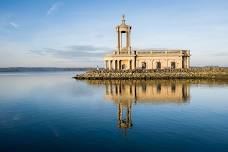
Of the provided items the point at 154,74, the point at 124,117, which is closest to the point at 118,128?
the point at 124,117

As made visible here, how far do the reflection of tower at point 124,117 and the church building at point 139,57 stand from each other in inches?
1812

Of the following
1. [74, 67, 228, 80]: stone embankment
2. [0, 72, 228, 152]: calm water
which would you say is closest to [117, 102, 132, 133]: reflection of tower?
[0, 72, 228, 152]: calm water

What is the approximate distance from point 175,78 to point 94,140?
5659cm

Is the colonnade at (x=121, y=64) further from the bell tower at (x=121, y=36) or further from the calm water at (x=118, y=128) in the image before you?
the calm water at (x=118, y=128)

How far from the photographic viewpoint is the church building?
73.5m

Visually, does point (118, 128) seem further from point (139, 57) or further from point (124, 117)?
point (139, 57)

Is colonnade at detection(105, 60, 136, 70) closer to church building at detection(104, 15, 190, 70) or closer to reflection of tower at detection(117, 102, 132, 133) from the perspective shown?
church building at detection(104, 15, 190, 70)

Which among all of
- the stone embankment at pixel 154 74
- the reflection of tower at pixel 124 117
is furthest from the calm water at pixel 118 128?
the stone embankment at pixel 154 74

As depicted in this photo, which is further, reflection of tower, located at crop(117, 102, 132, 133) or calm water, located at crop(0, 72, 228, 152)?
reflection of tower, located at crop(117, 102, 132, 133)

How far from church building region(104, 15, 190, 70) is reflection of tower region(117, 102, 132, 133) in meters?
46.0

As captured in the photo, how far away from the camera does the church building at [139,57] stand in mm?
73500

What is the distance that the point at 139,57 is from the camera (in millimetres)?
74125

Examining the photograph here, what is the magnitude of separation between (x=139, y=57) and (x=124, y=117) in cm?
5251

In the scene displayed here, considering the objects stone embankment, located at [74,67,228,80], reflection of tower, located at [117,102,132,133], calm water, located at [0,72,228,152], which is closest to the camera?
calm water, located at [0,72,228,152]
